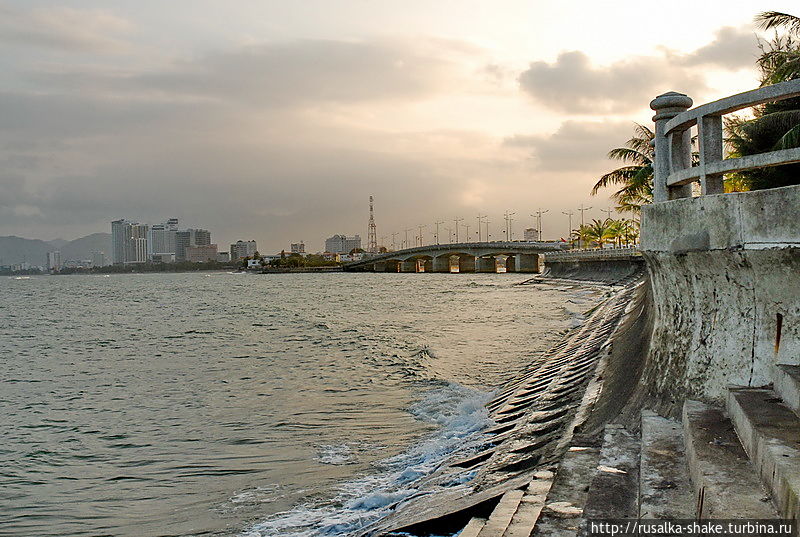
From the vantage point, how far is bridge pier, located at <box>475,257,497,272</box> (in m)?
128

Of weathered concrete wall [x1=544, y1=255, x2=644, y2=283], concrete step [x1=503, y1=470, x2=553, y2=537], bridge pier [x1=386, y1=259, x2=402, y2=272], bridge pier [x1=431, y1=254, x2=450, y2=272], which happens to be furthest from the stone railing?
bridge pier [x1=386, y1=259, x2=402, y2=272]

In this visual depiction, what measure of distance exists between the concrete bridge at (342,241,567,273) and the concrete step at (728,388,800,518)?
287 feet

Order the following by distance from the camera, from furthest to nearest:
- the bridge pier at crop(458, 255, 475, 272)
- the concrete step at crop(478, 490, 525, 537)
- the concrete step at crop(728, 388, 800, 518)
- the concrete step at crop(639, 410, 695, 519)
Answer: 1. the bridge pier at crop(458, 255, 475, 272)
2. the concrete step at crop(478, 490, 525, 537)
3. the concrete step at crop(639, 410, 695, 519)
4. the concrete step at crop(728, 388, 800, 518)

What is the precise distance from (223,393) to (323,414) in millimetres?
3941

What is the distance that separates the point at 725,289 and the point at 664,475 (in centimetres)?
201

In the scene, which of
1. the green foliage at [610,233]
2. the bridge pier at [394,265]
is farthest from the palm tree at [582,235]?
the bridge pier at [394,265]

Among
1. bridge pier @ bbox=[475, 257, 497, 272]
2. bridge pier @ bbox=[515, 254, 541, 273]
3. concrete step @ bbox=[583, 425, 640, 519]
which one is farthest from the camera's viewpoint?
bridge pier @ bbox=[475, 257, 497, 272]

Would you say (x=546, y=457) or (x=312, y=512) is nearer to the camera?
(x=546, y=457)

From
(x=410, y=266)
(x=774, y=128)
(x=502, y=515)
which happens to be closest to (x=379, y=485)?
(x=502, y=515)

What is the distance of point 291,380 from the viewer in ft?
56.9

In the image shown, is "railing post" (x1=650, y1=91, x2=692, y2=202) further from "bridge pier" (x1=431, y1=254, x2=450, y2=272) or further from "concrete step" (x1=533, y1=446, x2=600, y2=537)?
"bridge pier" (x1=431, y1=254, x2=450, y2=272)

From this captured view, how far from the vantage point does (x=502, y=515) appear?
16.6ft

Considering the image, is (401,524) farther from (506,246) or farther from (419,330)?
(506,246)

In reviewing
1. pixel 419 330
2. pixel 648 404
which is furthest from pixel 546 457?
pixel 419 330
